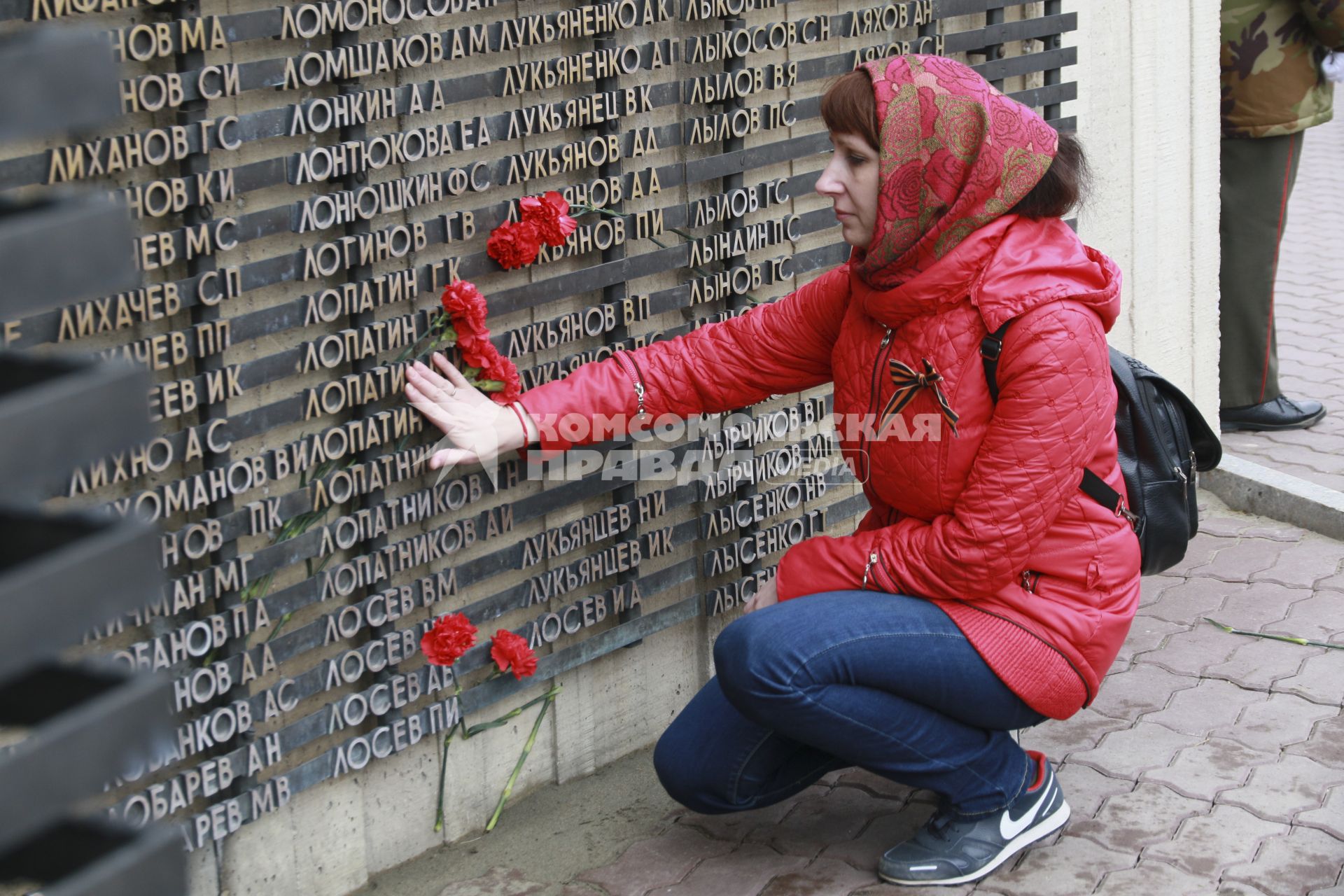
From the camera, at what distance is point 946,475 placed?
2861 millimetres

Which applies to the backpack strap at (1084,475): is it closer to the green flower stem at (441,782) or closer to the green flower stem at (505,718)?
the green flower stem at (505,718)

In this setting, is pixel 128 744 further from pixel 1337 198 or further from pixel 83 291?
pixel 1337 198

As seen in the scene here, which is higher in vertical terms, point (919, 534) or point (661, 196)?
point (661, 196)

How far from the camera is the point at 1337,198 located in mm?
9508

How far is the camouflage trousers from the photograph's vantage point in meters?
5.58

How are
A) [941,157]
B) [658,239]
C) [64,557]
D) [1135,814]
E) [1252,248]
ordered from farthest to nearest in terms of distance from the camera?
1. [1252,248]
2. [658,239]
3. [1135,814]
4. [941,157]
5. [64,557]

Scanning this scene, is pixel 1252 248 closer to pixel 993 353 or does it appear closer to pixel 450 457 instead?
pixel 993 353

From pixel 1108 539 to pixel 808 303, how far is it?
0.77m

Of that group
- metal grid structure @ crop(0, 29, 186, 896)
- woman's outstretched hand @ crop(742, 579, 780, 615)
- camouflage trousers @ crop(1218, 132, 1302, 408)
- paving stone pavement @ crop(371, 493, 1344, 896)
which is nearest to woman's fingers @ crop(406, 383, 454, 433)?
woman's outstretched hand @ crop(742, 579, 780, 615)

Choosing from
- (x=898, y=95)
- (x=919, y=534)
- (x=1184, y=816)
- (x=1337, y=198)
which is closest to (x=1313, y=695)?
(x=1184, y=816)

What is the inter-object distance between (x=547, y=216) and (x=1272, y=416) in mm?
3607

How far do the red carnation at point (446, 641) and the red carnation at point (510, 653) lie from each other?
0.13m

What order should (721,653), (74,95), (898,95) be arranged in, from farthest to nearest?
(721,653) → (898,95) → (74,95)

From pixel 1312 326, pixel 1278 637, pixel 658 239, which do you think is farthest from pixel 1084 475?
pixel 1312 326
